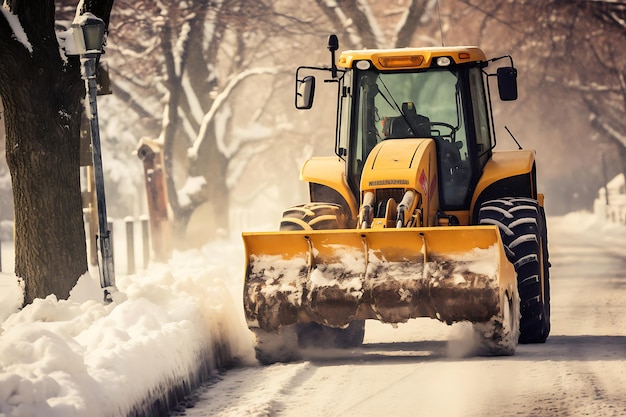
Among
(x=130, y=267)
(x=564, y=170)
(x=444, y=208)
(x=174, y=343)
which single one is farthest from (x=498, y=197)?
(x=564, y=170)

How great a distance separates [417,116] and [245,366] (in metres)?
3.18

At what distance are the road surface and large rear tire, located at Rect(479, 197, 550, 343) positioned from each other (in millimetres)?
212

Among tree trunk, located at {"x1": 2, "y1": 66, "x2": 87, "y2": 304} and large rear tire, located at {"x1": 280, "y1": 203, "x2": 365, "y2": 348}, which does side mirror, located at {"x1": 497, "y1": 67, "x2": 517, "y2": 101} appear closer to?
large rear tire, located at {"x1": 280, "y1": 203, "x2": 365, "y2": 348}

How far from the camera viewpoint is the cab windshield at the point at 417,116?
1291 centimetres

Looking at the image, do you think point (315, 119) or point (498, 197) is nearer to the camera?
point (498, 197)

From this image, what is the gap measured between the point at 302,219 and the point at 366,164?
845 mm

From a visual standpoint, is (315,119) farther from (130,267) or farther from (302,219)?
(302,219)

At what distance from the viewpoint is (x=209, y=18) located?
101 feet

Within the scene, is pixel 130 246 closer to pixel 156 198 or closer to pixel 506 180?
pixel 156 198

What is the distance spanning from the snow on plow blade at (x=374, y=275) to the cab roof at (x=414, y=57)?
8.18ft

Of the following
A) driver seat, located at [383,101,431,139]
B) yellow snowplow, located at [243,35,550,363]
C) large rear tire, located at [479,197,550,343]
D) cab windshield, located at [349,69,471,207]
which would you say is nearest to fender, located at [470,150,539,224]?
yellow snowplow, located at [243,35,550,363]

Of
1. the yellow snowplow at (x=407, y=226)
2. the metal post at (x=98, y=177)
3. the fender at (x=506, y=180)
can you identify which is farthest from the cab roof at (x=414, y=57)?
the metal post at (x=98, y=177)

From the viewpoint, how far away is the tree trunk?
12.7m

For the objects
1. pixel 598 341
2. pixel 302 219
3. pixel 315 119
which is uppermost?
pixel 315 119
